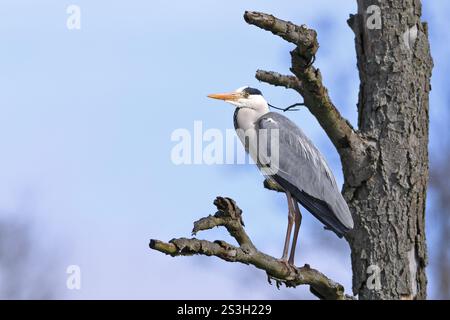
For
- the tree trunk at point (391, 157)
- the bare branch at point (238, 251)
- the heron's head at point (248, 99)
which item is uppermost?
the heron's head at point (248, 99)

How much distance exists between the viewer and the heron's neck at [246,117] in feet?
24.9

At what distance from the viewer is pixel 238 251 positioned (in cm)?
523

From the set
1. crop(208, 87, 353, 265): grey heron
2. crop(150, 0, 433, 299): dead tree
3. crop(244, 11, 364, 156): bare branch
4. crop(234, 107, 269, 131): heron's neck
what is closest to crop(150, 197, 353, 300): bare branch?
crop(150, 0, 433, 299): dead tree

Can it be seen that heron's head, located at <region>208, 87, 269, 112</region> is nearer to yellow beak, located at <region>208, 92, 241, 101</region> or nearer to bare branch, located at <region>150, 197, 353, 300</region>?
yellow beak, located at <region>208, 92, 241, 101</region>

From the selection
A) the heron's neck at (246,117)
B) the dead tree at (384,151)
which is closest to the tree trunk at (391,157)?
the dead tree at (384,151)

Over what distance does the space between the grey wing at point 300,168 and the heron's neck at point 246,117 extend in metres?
0.08

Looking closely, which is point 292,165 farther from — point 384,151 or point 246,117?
point 384,151

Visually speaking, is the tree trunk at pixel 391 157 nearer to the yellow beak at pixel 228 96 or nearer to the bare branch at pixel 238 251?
the bare branch at pixel 238 251

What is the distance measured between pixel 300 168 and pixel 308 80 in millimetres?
1809
